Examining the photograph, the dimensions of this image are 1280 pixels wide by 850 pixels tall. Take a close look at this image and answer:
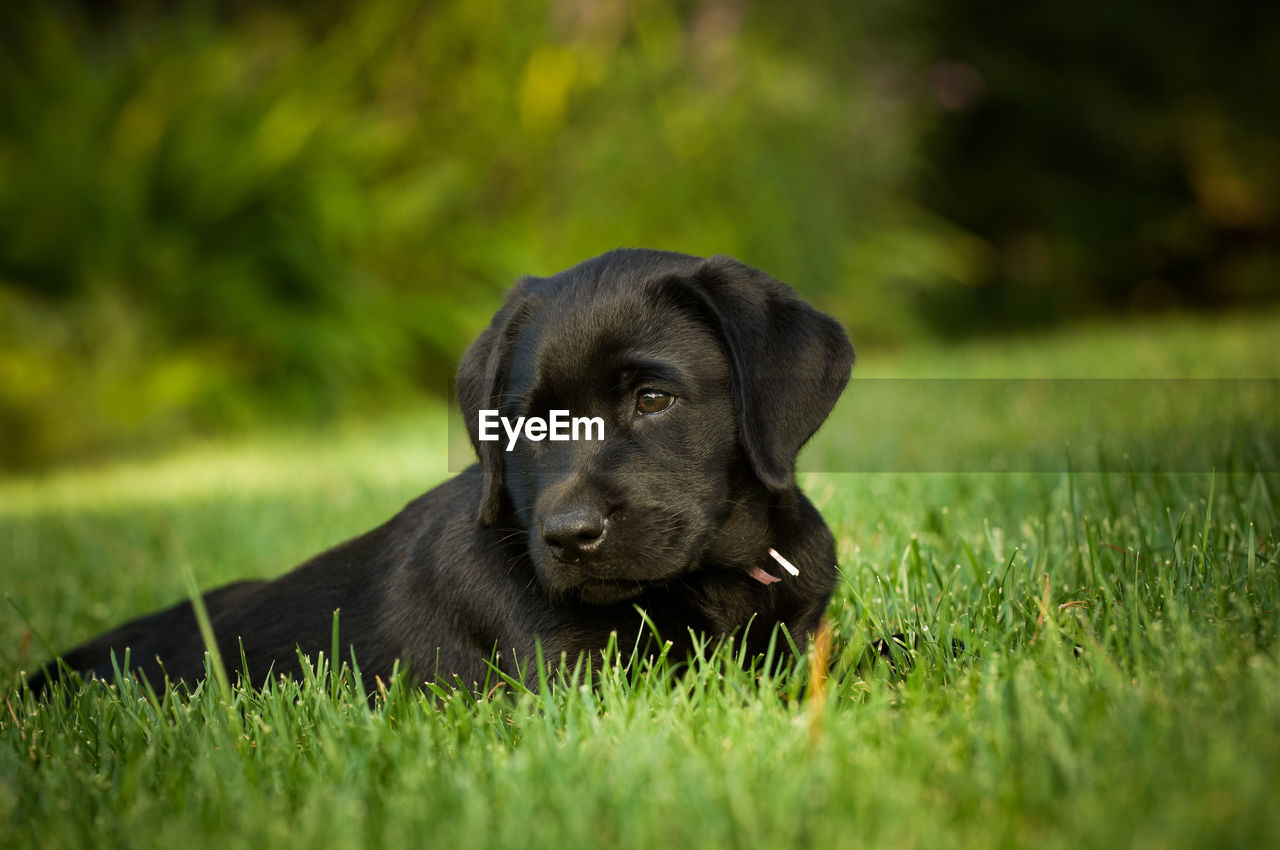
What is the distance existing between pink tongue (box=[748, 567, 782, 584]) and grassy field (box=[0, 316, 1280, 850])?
21cm

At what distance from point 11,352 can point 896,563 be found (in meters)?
7.50

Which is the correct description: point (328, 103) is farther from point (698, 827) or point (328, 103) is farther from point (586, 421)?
point (698, 827)

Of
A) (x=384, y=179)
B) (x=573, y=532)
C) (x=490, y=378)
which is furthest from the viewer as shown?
(x=384, y=179)

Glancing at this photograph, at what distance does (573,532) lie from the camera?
1963mm

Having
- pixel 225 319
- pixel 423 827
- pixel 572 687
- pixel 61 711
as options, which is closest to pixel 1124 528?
pixel 572 687

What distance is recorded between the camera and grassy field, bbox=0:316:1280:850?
1302mm

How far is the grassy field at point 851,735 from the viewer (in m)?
1.30

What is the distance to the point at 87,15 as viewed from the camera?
508 inches

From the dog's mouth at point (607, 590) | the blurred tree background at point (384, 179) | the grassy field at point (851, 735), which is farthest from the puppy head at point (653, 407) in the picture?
the blurred tree background at point (384, 179)

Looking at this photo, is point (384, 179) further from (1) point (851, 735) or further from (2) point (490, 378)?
(1) point (851, 735)

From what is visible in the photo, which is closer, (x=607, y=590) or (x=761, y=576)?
(x=607, y=590)

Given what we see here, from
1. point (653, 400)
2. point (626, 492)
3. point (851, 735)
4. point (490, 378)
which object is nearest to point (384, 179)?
point (490, 378)

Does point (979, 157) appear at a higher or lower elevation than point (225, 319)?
higher

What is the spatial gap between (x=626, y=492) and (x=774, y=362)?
0.43m
